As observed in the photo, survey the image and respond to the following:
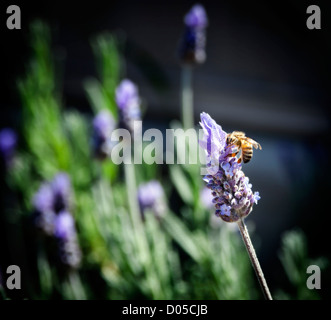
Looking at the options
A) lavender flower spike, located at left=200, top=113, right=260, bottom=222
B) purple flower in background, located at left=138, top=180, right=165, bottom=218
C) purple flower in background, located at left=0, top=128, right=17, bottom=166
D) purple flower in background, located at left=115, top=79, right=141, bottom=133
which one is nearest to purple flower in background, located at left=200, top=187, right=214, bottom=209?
purple flower in background, located at left=138, top=180, right=165, bottom=218

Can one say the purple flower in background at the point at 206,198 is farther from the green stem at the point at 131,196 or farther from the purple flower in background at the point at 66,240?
the purple flower in background at the point at 66,240

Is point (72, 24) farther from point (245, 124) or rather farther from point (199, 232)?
point (199, 232)

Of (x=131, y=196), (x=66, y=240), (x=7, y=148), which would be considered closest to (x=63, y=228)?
(x=66, y=240)

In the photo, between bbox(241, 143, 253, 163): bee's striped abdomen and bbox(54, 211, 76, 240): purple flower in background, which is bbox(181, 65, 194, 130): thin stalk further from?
bbox(241, 143, 253, 163): bee's striped abdomen

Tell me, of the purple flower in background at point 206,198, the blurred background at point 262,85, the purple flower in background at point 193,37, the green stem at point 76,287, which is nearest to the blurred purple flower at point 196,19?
the purple flower in background at point 193,37

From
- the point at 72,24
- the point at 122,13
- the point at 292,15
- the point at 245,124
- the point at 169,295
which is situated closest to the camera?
the point at 169,295
